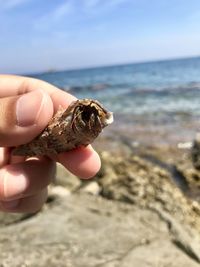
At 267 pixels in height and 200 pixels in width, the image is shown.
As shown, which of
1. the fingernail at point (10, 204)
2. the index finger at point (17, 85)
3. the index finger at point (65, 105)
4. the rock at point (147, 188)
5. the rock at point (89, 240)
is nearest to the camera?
the index finger at point (65, 105)

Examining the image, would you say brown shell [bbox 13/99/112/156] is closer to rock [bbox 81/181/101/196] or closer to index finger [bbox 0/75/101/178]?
index finger [bbox 0/75/101/178]

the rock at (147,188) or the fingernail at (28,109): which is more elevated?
the fingernail at (28,109)

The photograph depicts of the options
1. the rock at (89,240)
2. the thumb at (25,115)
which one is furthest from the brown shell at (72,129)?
the rock at (89,240)

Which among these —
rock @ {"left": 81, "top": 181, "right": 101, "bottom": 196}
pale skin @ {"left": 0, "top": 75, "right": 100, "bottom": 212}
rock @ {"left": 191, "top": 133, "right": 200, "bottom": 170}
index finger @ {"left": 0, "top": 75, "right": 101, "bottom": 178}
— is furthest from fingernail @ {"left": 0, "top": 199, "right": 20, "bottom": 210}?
rock @ {"left": 191, "top": 133, "right": 200, "bottom": 170}

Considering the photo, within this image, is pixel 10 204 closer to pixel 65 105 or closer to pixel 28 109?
pixel 65 105

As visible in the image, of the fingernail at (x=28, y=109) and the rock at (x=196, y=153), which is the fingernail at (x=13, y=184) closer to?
the fingernail at (x=28, y=109)

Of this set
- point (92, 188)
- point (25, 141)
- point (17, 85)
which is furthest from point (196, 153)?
point (25, 141)

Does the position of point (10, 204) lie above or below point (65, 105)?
below
